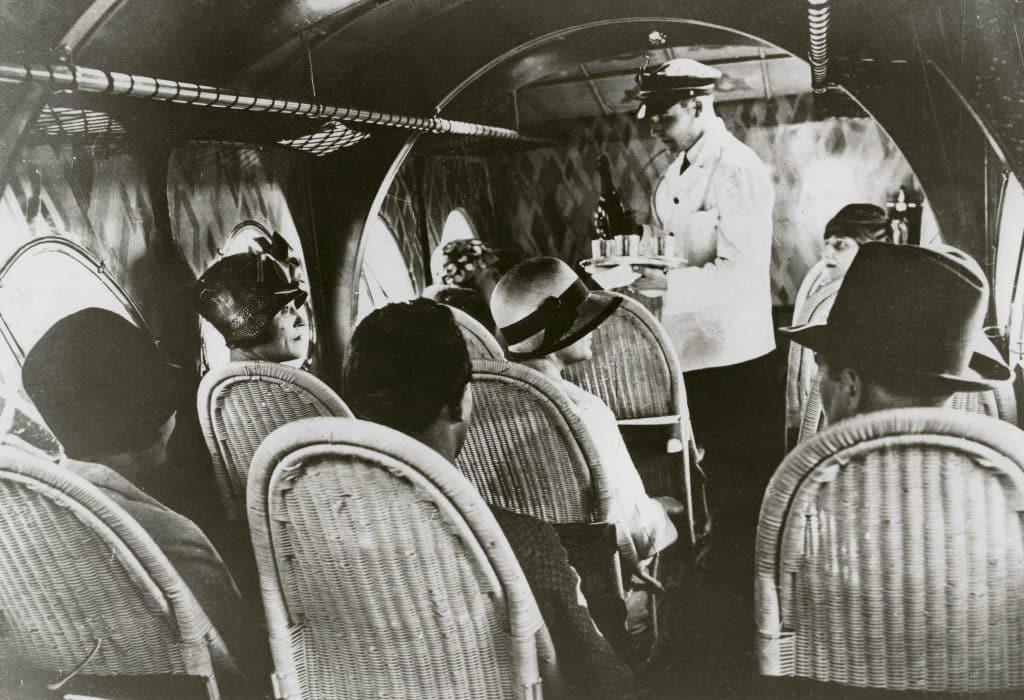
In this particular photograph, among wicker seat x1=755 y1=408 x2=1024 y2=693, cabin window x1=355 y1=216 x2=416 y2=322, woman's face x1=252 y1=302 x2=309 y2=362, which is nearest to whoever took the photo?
wicker seat x1=755 y1=408 x2=1024 y2=693

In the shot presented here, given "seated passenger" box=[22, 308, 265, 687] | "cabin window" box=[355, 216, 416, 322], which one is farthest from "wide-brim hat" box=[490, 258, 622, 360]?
"seated passenger" box=[22, 308, 265, 687]

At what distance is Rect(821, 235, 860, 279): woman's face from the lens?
50.9 inches

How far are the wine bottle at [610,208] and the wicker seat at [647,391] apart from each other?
0.41 ft

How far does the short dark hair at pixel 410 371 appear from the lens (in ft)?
4.60

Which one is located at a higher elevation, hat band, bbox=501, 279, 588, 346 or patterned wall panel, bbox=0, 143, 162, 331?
patterned wall panel, bbox=0, 143, 162, 331

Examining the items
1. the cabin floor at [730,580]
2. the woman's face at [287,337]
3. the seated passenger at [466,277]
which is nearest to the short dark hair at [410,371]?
the seated passenger at [466,277]

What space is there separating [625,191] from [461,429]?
551 millimetres

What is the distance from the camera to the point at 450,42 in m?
1.52

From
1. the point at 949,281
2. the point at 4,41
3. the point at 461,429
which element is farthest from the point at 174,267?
the point at 949,281

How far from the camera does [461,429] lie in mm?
1446

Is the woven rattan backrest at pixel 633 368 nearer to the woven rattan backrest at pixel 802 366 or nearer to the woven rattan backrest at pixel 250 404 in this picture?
the woven rattan backrest at pixel 802 366

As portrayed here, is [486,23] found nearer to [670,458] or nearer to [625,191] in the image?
[625,191]

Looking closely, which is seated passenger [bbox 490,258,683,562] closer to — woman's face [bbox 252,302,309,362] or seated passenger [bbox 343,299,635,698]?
seated passenger [bbox 343,299,635,698]

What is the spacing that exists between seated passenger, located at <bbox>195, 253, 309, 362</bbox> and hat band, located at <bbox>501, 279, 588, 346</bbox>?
1.80 feet
